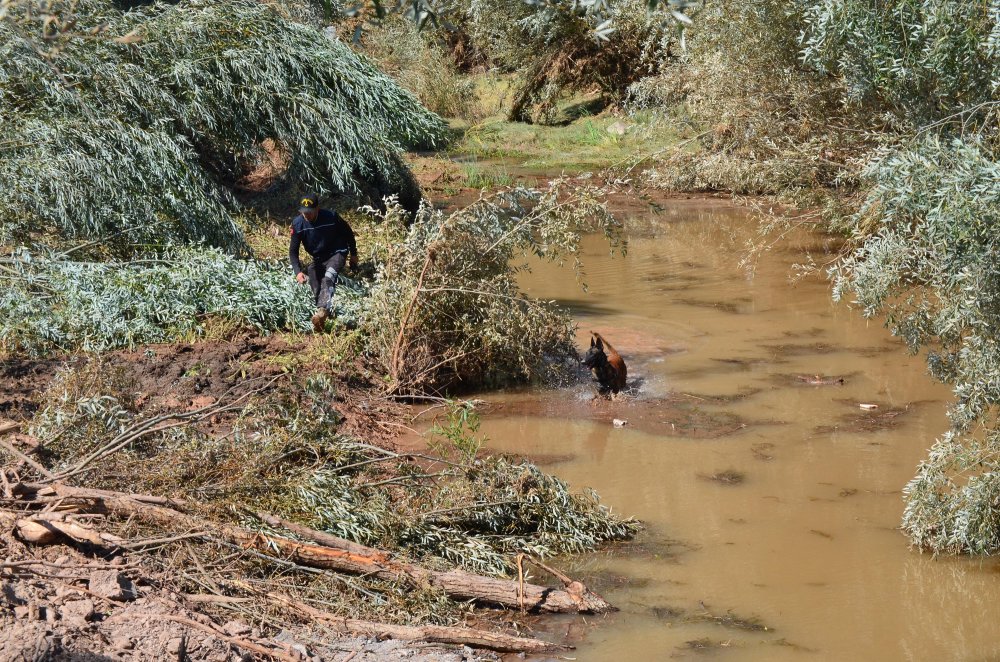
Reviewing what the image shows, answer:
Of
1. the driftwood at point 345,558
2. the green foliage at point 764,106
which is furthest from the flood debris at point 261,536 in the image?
the green foliage at point 764,106

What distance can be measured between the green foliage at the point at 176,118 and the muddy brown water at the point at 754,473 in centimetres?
371

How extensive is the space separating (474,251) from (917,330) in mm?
4346

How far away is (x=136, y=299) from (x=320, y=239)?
1.89 meters

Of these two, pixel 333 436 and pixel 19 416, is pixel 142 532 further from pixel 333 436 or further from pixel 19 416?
pixel 19 416

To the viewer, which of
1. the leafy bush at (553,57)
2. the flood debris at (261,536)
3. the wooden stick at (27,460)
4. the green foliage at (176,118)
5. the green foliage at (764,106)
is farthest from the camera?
the leafy bush at (553,57)

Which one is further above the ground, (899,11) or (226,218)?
(899,11)

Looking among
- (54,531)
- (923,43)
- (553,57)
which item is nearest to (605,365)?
(923,43)

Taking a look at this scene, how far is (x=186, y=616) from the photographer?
208 inches

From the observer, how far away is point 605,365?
32.8 ft

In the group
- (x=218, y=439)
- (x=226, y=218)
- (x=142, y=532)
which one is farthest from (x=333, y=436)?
(x=226, y=218)

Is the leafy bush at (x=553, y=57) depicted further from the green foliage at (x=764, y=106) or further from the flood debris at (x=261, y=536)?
the flood debris at (x=261, y=536)

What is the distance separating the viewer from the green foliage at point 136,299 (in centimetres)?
965

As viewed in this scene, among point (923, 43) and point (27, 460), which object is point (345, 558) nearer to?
point (27, 460)

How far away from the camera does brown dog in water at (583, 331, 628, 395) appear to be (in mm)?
9805
